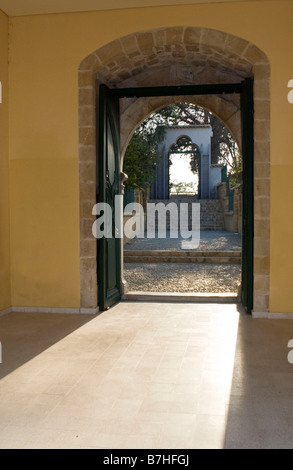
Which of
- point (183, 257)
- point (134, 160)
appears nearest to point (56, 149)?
point (183, 257)

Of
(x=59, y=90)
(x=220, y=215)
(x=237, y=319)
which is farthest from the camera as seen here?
(x=220, y=215)

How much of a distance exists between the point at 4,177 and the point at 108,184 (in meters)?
1.21

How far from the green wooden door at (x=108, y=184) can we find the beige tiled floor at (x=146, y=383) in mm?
656

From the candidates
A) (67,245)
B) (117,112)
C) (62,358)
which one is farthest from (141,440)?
(117,112)

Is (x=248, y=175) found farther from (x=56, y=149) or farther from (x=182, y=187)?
(x=182, y=187)

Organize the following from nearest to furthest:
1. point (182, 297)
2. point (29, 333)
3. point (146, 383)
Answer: point (146, 383)
point (29, 333)
point (182, 297)

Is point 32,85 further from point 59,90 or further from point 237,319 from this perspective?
point 237,319

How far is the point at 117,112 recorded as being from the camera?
5.93 m

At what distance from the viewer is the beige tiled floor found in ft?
7.18

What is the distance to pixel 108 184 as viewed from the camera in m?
5.42

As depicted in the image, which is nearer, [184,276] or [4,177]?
[4,177]

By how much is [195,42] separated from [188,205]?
574 inches

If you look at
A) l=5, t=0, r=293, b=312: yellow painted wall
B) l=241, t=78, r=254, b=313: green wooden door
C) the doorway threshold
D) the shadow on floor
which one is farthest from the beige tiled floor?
the doorway threshold

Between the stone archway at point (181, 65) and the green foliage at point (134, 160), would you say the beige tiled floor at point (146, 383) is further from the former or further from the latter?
the green foliage at point (134, 160)
